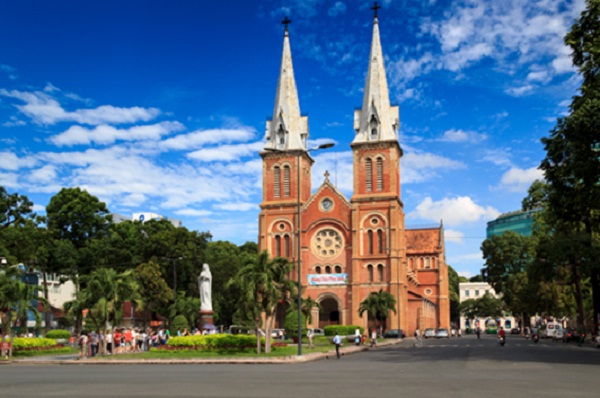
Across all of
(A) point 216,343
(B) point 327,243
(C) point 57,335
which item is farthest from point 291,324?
(A) point 216,343

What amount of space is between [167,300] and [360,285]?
20583 millimetres

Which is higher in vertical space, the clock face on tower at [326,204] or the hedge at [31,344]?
the clock face on tower at [326,204]

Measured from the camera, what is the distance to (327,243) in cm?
7625

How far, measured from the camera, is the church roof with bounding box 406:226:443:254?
102375mm

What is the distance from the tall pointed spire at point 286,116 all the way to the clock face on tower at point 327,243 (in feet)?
34.2

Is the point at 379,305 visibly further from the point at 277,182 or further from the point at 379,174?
the point at 277,182

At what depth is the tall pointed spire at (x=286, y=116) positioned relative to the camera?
78.1 m

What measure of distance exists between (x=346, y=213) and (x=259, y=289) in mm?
42726

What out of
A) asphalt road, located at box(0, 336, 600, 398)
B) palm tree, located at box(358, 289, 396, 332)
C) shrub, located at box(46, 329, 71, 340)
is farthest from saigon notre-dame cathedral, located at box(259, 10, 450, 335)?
asphalt road, located at box(0, 336, 600, 398)

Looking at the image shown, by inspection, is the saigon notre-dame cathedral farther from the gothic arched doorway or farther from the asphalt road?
the asphalt road

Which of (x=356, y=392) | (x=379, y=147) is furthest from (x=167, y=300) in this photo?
(x=356, y=392)

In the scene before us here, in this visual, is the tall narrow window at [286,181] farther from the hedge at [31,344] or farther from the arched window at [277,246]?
the hedge at [31,344]

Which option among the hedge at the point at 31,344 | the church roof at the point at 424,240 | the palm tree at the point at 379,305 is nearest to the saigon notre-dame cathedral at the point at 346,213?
the palm tree at the point at 379,305

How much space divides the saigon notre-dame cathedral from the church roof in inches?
908
